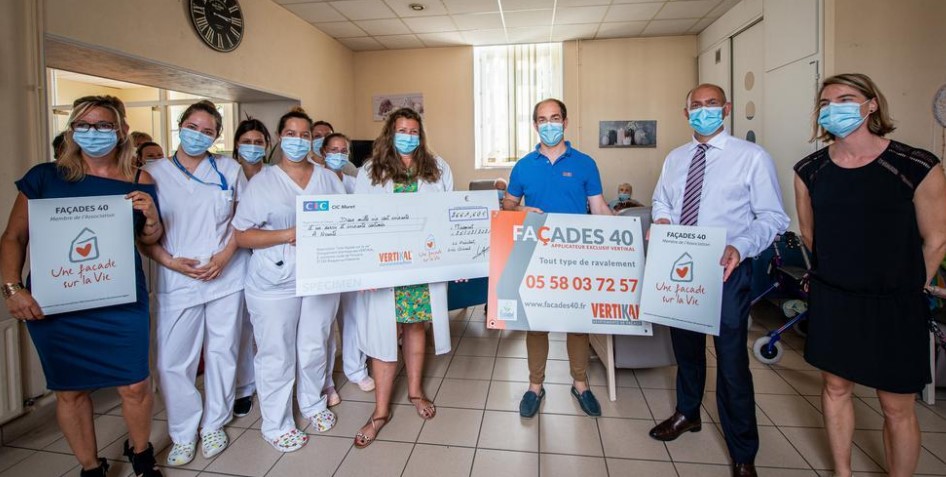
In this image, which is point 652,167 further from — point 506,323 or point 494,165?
point 506,323

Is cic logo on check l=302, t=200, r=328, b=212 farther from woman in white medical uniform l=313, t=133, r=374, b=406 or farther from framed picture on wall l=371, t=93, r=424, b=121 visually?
framed picture on wall l=371, t=93, r=424, b=121

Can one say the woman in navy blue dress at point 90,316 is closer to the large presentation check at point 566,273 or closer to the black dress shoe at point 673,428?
the large presentation check at point 566,273

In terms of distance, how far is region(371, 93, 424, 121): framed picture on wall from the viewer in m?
6.81

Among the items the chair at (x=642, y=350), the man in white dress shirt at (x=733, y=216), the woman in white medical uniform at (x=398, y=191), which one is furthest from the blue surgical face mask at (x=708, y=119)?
the woman in white medical uniform at (x=398, y=191)

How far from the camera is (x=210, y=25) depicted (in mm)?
3957

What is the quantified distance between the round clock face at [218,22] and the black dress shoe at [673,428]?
444cm

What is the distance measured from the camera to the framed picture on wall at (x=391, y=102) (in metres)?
6.81

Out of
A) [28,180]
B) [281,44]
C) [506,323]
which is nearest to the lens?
[28,180]

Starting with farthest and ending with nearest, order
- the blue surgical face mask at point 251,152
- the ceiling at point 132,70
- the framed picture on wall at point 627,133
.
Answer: the framed picture on wall at point 627,133 → the ceiling at point 132,70 → the blue surgical face mask at point 251,152

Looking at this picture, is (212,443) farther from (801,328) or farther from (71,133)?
(801,328)

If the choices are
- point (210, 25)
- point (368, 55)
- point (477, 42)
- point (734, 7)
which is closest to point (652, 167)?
point (734, 7)

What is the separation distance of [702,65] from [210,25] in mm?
5735

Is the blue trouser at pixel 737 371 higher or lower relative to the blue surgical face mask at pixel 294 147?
lower

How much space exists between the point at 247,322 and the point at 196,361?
46cm
